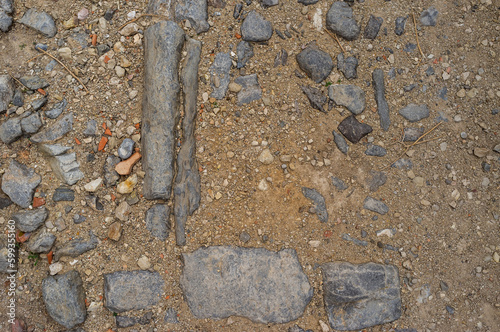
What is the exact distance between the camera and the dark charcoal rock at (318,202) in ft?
11.0

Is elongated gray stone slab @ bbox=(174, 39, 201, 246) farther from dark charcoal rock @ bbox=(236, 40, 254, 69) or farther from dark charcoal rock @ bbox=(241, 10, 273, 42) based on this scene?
dark charcoal rock @ bbox=(241, 10, 273, 42)

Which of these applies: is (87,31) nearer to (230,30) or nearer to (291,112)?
(230,30)

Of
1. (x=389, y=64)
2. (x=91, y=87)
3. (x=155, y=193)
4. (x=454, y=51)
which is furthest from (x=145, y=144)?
(x=454, y=51)

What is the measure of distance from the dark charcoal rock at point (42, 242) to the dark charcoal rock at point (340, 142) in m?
2.81

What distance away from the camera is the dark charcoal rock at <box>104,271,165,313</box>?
3.16 m

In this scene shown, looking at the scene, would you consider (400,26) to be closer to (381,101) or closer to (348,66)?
(348,66)

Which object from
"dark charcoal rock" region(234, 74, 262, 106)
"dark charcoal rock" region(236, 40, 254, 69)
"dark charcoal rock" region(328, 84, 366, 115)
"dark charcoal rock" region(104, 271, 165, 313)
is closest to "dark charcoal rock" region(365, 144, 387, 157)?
"dark charcoal rock" region(328, 84, 366, 115)

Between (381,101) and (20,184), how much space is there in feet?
11.7

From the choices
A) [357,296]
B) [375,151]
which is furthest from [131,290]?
[375,151]

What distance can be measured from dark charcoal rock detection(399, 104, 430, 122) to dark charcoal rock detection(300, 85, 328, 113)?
81 cm

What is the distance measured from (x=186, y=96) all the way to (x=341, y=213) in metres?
1.87

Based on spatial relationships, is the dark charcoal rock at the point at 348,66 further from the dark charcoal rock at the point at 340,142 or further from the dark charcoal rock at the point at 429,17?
the dark charcoal rock at the point at 429,17

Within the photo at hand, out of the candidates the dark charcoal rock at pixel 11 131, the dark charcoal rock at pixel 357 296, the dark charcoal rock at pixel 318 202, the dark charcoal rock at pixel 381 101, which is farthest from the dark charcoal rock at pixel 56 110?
the dark charcoal rock at pixel 381 101

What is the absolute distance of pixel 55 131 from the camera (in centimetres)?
329
